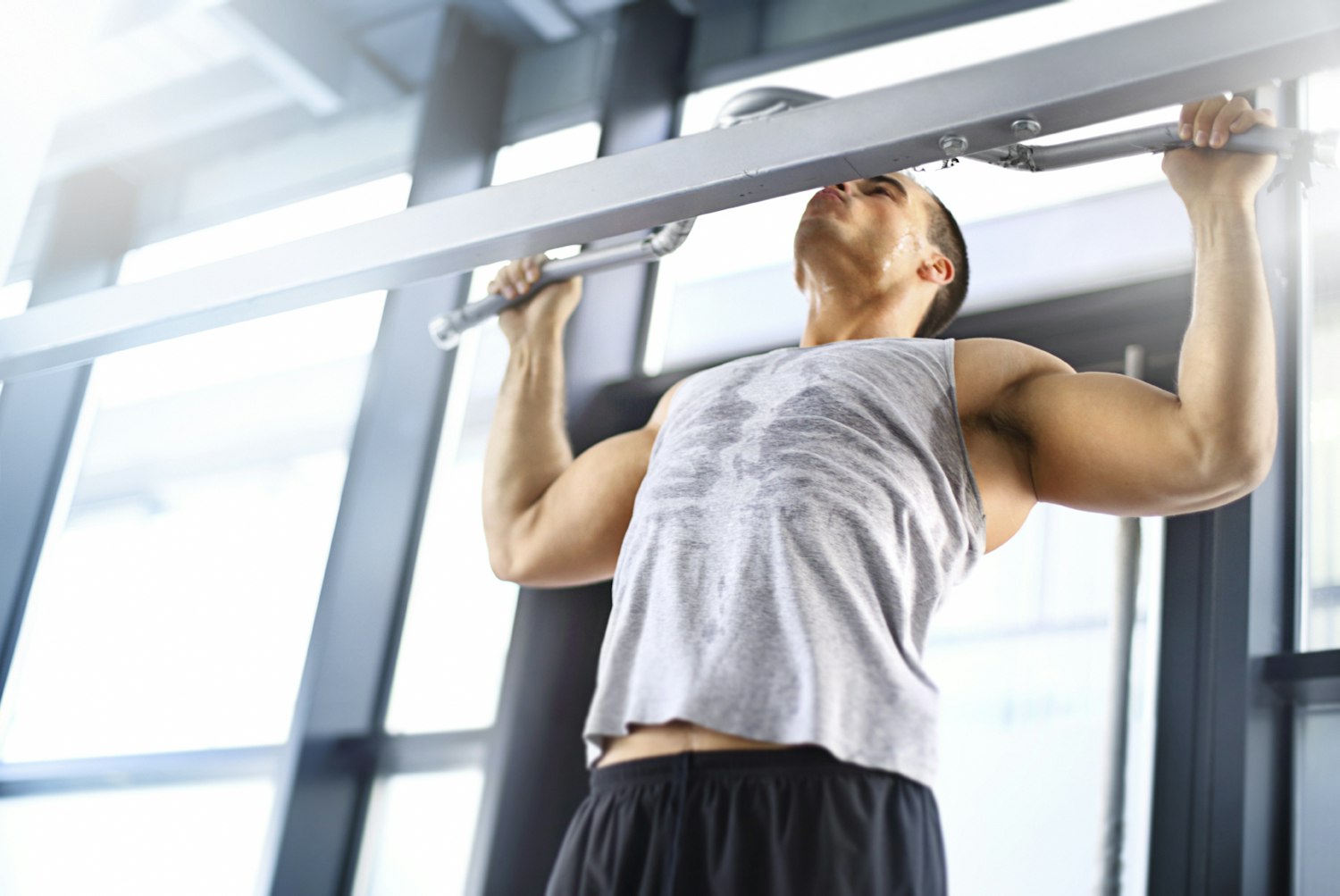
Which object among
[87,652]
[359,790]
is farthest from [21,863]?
[359,790]

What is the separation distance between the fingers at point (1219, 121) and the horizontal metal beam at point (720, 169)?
0.90 feet

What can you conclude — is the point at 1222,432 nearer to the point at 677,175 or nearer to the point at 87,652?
the point at 677,175

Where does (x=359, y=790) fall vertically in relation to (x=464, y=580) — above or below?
below

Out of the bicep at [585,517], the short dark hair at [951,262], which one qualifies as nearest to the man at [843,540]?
the bicep at [585,517]

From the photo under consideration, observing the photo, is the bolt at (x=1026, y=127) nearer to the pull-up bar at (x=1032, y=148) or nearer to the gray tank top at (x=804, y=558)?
the pull-up bar at (x=1032, y=148)

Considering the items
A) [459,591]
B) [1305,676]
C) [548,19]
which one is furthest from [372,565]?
[1305,676]

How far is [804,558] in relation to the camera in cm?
130

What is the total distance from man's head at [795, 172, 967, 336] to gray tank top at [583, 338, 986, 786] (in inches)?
11.3

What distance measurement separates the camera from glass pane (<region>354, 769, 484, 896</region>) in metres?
2.60

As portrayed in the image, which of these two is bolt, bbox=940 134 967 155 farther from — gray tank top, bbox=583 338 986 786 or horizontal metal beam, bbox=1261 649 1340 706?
horizontal metal beam, bbox=1261 649 1340 706

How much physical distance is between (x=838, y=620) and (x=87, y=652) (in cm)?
263

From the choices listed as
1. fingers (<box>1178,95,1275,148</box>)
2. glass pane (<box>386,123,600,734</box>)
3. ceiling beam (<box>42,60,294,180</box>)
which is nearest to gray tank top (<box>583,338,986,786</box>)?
fingers (<box>1178,95,1275,148</box>)

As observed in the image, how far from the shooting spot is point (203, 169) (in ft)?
13.3

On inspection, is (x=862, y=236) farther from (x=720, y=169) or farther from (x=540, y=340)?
(x=720, y=169)
